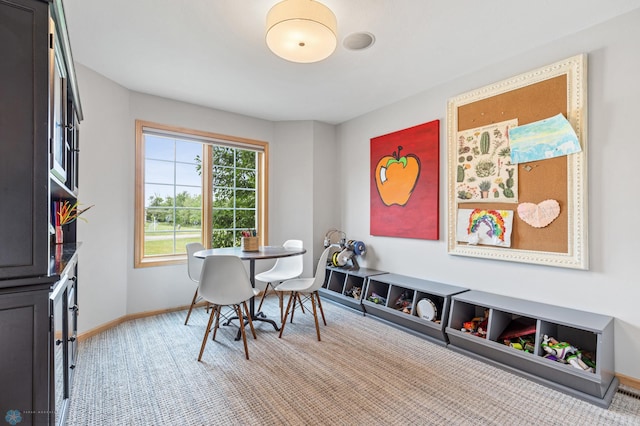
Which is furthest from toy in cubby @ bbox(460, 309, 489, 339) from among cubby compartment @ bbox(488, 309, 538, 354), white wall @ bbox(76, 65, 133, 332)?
white wall @ bbox(76, 65, 133, 332)

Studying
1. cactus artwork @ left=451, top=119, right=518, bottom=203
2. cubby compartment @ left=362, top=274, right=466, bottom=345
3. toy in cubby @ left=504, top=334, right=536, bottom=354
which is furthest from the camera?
cubby compartment @ left=362, top=274, right=466, bottom=345

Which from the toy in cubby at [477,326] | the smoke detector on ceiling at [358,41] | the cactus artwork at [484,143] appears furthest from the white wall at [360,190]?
the smoke detector on ceiling at [358,41]

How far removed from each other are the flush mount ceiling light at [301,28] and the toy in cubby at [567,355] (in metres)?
2.63

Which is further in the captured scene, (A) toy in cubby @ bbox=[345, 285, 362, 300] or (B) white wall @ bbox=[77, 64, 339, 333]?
(A) toy in cubby @ bbox=[345, 285, 362, 300]

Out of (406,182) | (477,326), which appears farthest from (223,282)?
(406,182)

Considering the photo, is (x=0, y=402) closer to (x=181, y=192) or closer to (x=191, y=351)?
(x=191, y=351)

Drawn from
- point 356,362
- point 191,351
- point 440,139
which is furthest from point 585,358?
point 191,351

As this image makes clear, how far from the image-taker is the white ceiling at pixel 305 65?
210cm

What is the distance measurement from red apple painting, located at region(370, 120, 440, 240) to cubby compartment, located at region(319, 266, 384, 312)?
2.04 ft

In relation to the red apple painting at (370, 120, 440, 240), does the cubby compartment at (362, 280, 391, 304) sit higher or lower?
lower

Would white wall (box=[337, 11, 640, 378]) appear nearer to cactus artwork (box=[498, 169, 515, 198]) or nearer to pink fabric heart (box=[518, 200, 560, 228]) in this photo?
pink fabric heart (box=[518, 200, 560, 228])

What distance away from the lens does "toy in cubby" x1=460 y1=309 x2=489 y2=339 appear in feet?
8.60

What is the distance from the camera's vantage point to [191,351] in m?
2.69

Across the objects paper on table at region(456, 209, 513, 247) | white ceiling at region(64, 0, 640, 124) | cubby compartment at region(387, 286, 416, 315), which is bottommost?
cubby compartment at region(387, 286, 416, 315)
